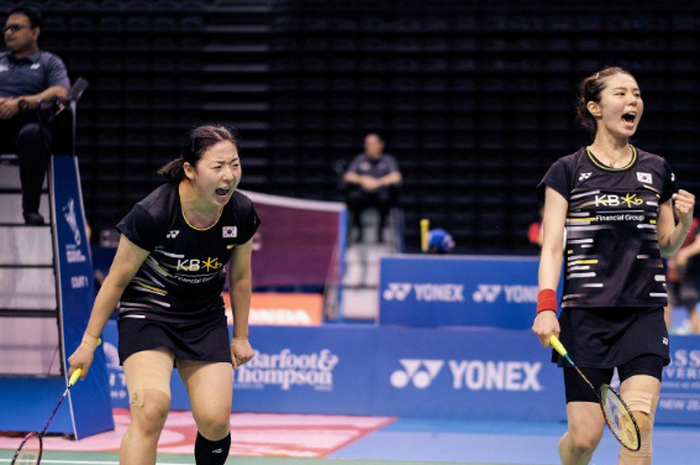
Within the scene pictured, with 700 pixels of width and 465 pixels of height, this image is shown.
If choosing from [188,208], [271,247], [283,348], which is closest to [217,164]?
[188,208]

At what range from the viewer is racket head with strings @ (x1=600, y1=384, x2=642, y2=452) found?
371 cm

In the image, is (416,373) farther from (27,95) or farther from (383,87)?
(383,87)

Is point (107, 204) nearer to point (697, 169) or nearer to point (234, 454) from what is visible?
point (697, 169)

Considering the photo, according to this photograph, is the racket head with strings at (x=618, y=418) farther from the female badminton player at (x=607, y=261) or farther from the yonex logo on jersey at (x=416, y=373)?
the yonex logo on jersey at (x=416, y=373)

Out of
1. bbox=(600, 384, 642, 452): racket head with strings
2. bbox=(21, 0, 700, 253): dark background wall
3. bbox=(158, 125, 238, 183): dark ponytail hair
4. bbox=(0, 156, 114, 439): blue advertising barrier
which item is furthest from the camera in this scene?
bbox=(21, 0, 700, 253): dark background wall

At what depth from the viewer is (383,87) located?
14.4m

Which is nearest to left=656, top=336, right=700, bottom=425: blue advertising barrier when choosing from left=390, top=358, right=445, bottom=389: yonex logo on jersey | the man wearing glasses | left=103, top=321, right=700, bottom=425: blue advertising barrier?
left=103, top=321, right=700, bottom=425: blue advertising barrier

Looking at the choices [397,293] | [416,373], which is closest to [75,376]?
[416,373]

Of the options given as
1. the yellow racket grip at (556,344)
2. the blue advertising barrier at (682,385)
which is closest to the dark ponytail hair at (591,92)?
the yellow racket grip at (556,344)

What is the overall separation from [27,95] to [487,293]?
3524 millimetres

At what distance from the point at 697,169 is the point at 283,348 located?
7891 millimetres

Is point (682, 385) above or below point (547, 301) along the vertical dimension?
below

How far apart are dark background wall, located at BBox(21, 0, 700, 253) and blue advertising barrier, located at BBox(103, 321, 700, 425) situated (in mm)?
6317

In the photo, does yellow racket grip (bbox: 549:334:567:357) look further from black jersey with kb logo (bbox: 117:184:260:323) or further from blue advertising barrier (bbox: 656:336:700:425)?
blue advertising barrier (bbox: 656:336:700:425)
